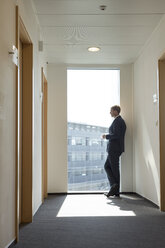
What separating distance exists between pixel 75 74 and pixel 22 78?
2703 millimetres

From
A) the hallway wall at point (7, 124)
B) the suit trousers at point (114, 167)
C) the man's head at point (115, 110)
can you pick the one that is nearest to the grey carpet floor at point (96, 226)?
the hallway wall at point (7, 124)

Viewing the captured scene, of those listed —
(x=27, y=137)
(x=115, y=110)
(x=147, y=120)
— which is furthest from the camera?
(x=115, y=110)

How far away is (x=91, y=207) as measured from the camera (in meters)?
4.52

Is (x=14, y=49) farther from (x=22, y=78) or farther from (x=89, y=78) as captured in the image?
(x=89, y=78)

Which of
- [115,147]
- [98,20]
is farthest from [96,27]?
[115,147]

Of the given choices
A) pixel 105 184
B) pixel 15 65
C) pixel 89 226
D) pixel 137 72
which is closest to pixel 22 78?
pixel 15 65

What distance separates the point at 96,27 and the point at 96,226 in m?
2.45

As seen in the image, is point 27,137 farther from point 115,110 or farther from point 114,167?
point 115,110

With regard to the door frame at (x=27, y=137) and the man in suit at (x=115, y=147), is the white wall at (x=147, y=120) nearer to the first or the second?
the man in suit at (x=115, y=147)

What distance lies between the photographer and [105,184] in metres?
6.12

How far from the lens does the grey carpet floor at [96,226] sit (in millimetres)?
2836

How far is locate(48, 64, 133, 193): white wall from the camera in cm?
598

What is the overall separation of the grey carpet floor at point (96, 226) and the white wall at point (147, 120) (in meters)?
0.38

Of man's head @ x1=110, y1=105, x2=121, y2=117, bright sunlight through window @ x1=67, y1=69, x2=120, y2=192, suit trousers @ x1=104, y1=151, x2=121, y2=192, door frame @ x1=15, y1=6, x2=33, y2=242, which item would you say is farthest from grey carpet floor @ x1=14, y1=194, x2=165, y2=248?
man's head @ x1=110, y1=105, x2=121, y2=117
